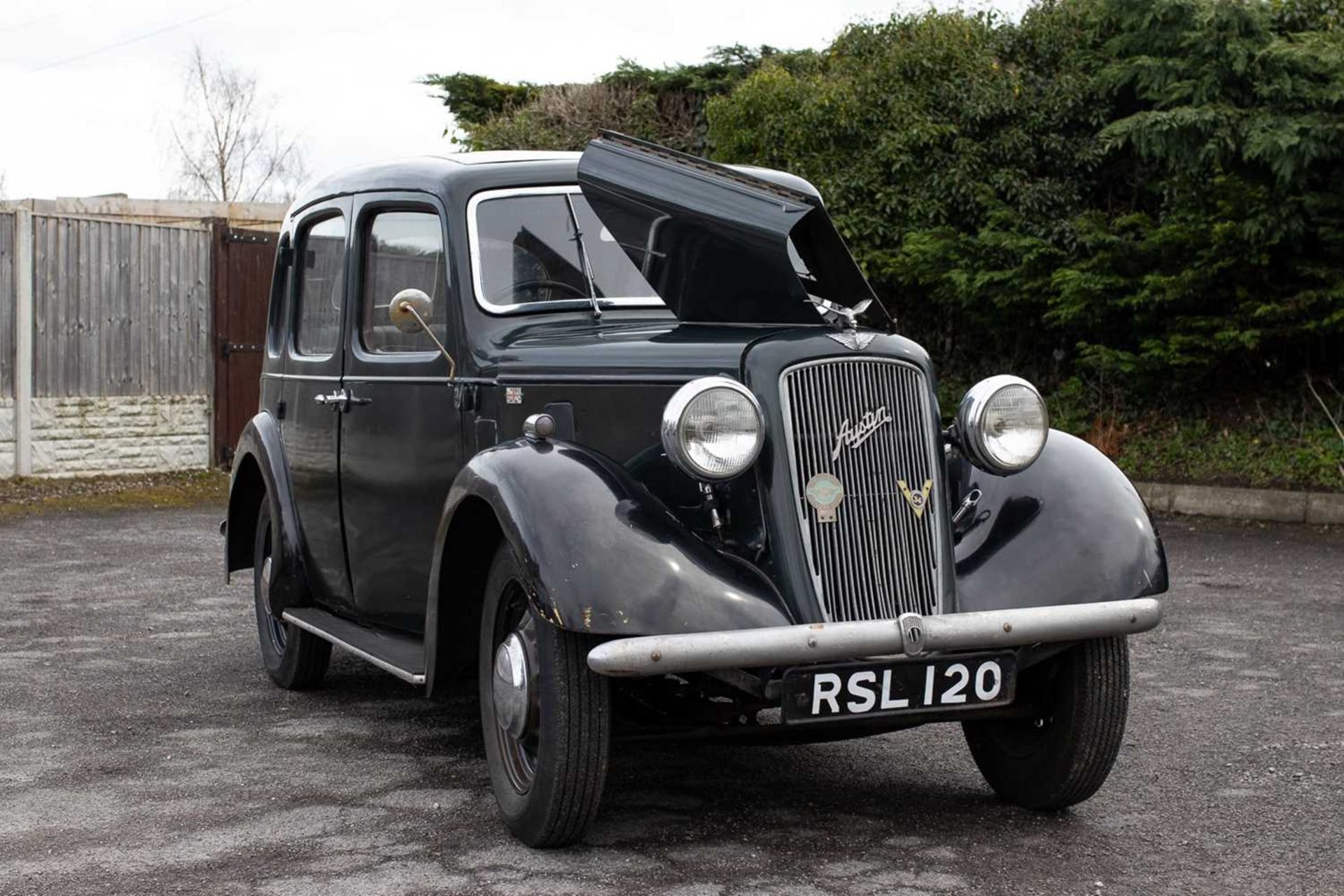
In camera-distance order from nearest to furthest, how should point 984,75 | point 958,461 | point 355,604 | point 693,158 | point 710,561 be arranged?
1. point 710,561
2. point 958,461
3. point 693,158
4. point 355,604
5. point 984,75

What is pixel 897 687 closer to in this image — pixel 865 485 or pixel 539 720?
pixel 865 485

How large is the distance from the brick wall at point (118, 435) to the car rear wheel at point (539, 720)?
10175mm

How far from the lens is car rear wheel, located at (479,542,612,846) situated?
405cm

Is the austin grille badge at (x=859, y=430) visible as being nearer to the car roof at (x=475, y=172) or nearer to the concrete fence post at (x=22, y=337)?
the car roof at (x=475, y=172)

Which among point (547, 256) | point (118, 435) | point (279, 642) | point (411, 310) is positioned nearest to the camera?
A: point (411, 310)

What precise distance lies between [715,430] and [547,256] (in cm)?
141

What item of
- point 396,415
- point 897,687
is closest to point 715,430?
point 897,687

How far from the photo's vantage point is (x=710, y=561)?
13.4ft

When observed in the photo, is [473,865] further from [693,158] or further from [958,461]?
[693,158]

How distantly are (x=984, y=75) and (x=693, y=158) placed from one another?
10390mm

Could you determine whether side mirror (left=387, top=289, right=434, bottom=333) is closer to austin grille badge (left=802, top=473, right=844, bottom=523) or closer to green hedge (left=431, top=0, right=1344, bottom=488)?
austin grille badge (left=802, top=473, right=844, bottom=523)

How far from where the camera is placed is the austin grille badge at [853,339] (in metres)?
4.32

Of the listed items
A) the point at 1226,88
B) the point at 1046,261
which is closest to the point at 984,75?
the point at 1046,261

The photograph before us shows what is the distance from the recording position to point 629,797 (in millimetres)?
4801
